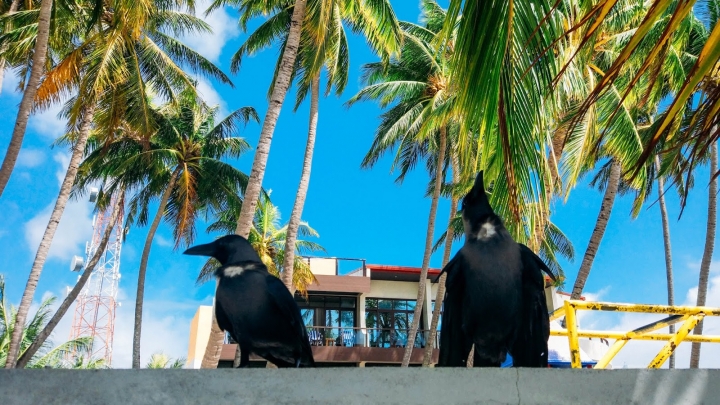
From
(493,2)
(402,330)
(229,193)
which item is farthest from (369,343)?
(493,2)

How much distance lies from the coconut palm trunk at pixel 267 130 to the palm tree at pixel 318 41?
0.41 metres

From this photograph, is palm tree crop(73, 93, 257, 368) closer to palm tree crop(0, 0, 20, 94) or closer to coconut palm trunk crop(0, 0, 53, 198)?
palm tree crop(0, 0, 20, 94)

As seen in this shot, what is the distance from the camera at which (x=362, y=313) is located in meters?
30.4

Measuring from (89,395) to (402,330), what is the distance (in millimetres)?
26783

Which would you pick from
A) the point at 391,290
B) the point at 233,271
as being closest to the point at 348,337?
the point at 391,290

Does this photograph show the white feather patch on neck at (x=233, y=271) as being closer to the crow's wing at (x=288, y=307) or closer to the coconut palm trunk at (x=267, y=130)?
the crow's wing at (x=288, y=307)

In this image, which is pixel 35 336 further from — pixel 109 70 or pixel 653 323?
pixel 653 323

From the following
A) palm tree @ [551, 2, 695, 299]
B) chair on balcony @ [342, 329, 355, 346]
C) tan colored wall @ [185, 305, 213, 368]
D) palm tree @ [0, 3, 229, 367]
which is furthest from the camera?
tan colored wall @ [185, 305, 213, 368]

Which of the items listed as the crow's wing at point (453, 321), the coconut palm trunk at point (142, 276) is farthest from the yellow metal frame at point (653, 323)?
the coconut palm trunk at point (142, 276)

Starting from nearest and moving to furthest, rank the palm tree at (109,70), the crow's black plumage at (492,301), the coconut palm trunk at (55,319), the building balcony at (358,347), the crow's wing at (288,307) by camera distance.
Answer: the crow's black plumage at (492,301) < the crow's wing at (288,307) < the palm tree at (109,70) < the coconut palm trunk at (55,319) < the building balcony at (358,347)

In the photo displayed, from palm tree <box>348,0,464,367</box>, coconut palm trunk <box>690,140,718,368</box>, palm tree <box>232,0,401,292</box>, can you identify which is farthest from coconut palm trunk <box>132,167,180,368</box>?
coconut palm trunk <box>690,140,718,368</box>

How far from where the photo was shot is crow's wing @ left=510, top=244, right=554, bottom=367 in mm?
2984

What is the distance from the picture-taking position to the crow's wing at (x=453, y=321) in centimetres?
301

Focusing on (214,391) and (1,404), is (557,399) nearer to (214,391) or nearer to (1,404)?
(214,391)
